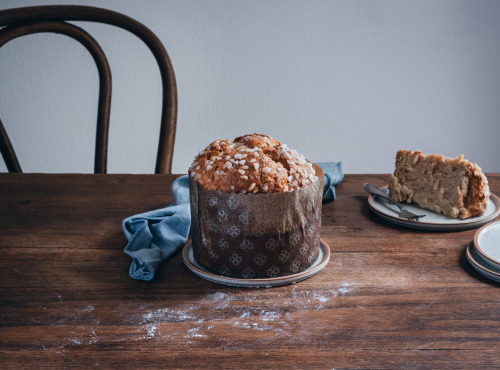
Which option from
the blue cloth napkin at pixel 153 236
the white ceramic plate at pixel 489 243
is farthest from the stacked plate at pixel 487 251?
the blue cloth napkin at pixel 153 236

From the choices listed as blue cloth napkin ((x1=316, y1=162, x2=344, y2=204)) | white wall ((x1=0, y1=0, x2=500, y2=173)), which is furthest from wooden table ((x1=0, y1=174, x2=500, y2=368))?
white wall ((x1=0, y1=0, x2=500, y2=173))

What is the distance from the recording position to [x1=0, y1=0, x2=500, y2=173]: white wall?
244 centimetres

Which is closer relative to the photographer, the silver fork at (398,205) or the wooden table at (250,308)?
the wooden table at (250,308)

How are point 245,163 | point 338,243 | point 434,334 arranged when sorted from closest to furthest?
point 434,334, point 245,163, point 338,243

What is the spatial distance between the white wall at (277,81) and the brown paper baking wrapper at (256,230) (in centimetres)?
188

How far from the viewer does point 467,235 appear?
895mm

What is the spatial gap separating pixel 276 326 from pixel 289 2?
213cm

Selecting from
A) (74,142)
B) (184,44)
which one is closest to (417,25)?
(184,44)

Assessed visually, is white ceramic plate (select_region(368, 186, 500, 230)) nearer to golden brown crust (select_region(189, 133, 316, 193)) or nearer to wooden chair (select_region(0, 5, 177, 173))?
golden brown crust (select_region(189, 133, 316, 193))

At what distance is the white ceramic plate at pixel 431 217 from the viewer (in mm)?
910

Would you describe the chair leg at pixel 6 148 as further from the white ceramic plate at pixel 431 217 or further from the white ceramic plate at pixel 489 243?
the white ceramic plate at pixel 489 243

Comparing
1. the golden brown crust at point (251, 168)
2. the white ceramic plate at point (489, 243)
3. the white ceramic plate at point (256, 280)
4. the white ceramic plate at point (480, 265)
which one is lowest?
the white ceramic plate at point (256, 280)

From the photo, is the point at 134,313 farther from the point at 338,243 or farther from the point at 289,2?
the point at 289,2

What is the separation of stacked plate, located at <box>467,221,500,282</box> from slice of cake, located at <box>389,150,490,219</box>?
7 cm
